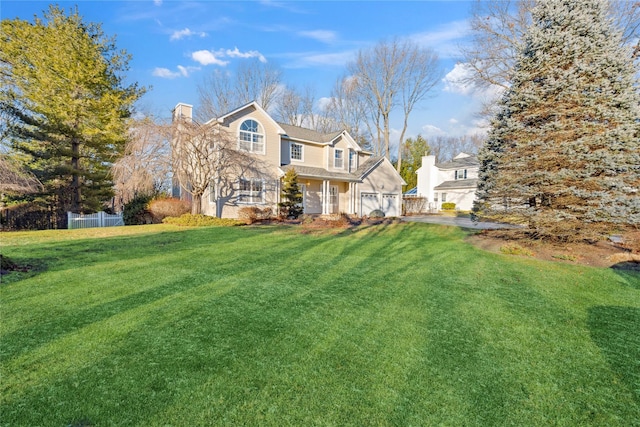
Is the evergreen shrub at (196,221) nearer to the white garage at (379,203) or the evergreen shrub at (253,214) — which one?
the evergreen shrub at (253,214)

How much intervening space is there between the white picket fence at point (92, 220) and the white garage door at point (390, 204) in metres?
17.9

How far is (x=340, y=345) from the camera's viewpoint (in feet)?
10.8

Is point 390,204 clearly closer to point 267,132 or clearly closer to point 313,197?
point 313,197

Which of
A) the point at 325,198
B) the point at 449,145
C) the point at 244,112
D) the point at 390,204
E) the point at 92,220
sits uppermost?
the point at 449,145

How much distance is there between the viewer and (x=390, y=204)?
2470 cm

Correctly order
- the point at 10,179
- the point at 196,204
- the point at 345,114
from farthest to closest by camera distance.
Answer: the point at 345,114 → the point at 196,204 → the point at 10,179

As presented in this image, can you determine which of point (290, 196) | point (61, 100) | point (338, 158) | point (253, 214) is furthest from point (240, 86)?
point (253, 214)

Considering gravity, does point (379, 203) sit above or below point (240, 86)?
below

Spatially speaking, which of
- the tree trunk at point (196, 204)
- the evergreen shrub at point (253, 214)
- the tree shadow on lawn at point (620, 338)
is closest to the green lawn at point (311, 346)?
the tree shadow on lawn at point (620, 338)

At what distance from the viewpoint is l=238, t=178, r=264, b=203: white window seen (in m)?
17.6

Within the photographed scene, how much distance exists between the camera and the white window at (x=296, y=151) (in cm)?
2059

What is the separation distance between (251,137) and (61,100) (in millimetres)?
11283

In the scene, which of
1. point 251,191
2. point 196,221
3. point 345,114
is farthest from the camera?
point 345,114

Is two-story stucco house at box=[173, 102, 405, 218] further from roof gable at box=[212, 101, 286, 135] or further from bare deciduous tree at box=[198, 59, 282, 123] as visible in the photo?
bare deciduous tree at box=[198, 59, 282, 123]
